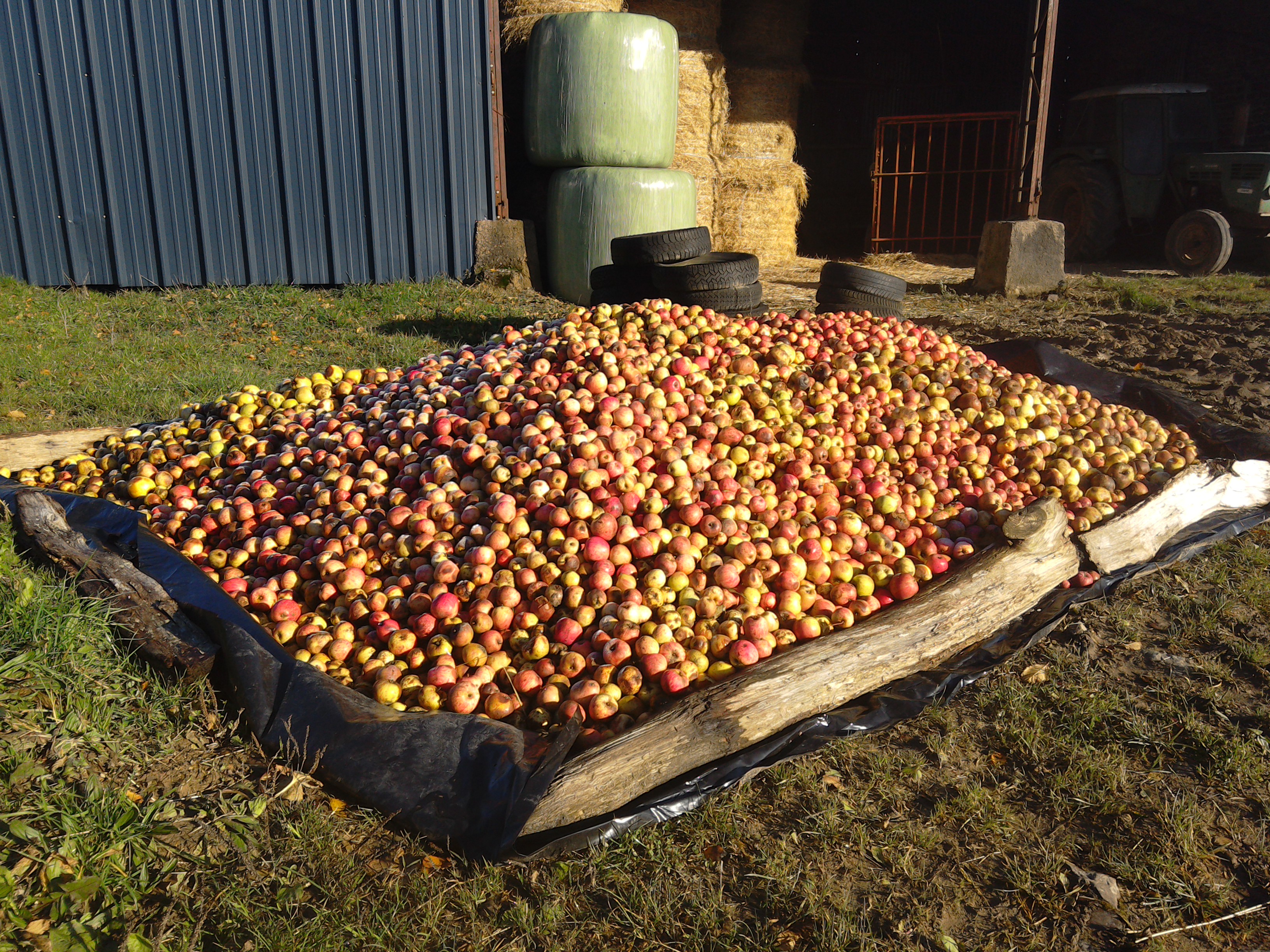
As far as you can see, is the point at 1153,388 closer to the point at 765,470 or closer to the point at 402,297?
the point at 765,470

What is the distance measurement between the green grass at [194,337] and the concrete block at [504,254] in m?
0.29

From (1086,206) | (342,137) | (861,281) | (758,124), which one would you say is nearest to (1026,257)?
(1086,206)

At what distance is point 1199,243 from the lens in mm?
9711

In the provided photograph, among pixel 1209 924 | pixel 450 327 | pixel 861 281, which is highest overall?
pixel 861 281

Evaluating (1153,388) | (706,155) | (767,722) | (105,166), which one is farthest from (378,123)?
(767,722)

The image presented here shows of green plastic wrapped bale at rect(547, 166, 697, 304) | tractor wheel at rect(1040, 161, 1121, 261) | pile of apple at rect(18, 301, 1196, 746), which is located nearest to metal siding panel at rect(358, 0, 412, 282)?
green plastic wrapped bale at rect(547, 166, 697, 304)

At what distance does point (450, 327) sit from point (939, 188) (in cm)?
1040

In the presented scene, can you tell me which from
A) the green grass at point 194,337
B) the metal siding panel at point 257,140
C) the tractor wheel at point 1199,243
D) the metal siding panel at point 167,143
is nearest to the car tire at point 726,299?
the green grass at point 194,337

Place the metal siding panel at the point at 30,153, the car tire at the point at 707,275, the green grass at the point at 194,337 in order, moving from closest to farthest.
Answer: the green grass at the point at 194,337 → the car tire at the point at 707,275 → the metal siding panel at the point at 30,153

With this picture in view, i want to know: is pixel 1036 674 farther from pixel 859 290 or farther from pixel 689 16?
pixel 689 16

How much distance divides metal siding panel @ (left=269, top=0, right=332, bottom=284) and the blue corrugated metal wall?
0.06ft

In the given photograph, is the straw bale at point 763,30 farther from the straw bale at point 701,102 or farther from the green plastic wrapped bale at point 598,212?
the green plastic wrapped bale at point 598,212

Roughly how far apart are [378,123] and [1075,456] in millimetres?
7799

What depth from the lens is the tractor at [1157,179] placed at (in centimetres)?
952
